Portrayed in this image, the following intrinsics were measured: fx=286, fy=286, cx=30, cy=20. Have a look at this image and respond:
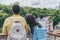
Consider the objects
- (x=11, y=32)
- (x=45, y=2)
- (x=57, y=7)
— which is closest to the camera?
(x=11, y=32)

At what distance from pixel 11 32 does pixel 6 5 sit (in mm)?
10112

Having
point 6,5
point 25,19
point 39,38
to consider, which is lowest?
point 6,5

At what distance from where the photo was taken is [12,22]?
2549mm

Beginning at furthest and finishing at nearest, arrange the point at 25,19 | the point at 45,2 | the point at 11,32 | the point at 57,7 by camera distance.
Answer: the point at 45,2
the point at 57,7
the point at 25,19
the point at 11,32

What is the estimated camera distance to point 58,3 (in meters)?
11.4

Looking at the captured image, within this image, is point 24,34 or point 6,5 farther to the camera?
point 6,5

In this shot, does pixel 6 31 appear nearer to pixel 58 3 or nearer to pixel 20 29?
pixel 20 29

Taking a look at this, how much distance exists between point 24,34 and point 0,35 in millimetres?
226

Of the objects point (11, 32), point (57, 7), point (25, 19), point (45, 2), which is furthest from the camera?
point (45, 2)

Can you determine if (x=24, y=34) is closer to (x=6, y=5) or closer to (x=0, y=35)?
(x=0, y=35)

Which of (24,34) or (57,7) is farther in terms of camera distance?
(57,7)

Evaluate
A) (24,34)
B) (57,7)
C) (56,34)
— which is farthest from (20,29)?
(57,7)

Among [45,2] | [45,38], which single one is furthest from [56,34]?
[45,2]

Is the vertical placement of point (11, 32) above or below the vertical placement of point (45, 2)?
above
